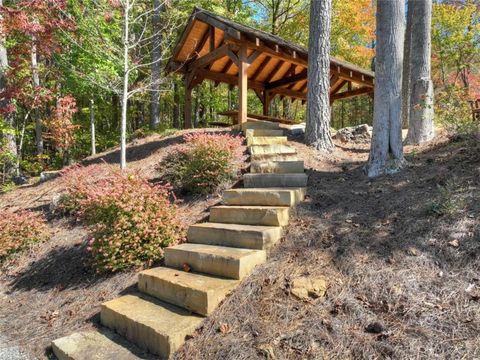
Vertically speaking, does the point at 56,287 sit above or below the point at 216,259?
below

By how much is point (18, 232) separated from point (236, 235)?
3.87 meters

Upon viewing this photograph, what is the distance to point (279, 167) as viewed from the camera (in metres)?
6.09

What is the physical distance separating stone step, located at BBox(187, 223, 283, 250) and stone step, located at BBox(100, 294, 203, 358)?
40.6 inches

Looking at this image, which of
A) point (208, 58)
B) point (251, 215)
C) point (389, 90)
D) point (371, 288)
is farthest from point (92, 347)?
point (208, 58)

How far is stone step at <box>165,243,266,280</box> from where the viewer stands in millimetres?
3527

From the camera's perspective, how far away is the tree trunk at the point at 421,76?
681 centimetres

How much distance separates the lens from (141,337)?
3193mm

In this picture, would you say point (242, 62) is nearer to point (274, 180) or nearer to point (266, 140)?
point (266, 140)

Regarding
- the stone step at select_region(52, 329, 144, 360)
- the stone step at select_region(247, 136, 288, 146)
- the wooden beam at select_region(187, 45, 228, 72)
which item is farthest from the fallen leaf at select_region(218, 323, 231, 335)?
the wooden beam at select_region(187, 45, 228, 72)

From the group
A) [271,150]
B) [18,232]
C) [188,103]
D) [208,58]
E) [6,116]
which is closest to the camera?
[18,232]

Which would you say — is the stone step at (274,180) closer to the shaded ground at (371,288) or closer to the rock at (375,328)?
the shaded ground at (371,288)

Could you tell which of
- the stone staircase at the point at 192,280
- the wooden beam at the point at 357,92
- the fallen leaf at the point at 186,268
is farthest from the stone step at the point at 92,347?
the wooden beam at the point at 357,92

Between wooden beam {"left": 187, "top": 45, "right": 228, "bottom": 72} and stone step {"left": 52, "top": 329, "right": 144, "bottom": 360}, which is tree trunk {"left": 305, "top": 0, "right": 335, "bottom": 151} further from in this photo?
stone step {"left": 52, "top": 329, "right": 144, "bottom": 360}

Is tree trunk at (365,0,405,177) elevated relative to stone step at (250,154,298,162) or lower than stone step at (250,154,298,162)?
elevated
